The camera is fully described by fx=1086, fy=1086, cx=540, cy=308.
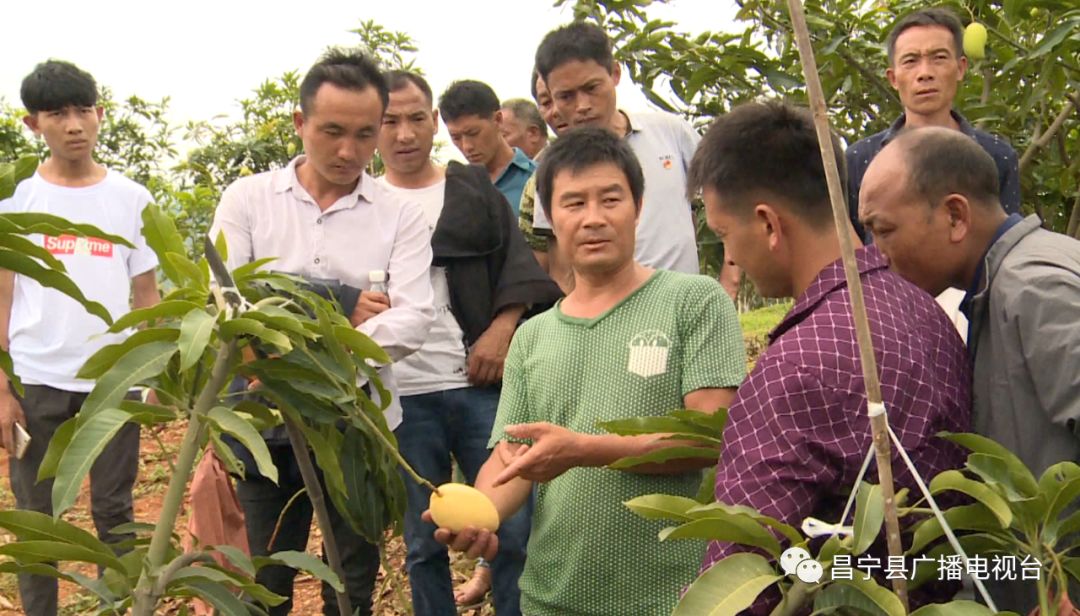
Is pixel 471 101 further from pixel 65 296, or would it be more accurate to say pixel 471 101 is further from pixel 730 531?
pixel 730 531

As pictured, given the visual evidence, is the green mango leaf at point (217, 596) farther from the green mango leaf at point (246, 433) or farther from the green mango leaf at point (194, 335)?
the green mango leaf at point (194, 335)

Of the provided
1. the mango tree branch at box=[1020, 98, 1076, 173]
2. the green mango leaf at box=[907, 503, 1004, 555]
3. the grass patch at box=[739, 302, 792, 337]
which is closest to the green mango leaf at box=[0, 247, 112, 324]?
the green mango leaf at box=[907, 503, 1004, 555]

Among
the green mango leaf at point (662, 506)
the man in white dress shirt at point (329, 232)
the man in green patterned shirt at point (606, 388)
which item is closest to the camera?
the green mango leaf at point (662, 506)

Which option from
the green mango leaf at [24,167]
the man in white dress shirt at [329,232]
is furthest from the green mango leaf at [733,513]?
the man in white dress shirt at [329,232]

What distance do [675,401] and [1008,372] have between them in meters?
0.59

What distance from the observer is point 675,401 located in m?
1.91

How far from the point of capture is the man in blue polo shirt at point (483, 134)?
11.7ft

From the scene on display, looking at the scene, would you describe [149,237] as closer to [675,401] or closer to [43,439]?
[675,401]

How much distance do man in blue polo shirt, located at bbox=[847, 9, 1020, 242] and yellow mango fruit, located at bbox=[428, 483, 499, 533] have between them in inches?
55.4

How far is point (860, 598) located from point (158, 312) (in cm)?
94

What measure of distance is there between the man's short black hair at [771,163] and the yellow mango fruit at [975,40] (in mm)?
1828

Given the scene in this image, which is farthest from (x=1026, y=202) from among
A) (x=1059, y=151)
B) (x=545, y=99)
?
(x=545, y=99)

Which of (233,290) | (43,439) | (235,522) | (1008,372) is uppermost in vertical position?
(233,290)

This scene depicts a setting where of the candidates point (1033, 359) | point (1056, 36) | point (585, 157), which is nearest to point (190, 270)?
point (585, 157)
